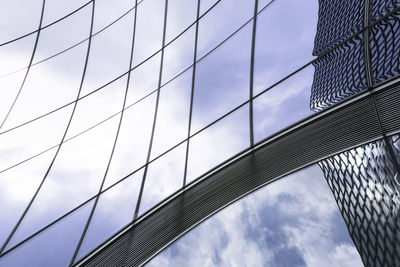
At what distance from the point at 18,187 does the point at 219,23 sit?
41.8 feet

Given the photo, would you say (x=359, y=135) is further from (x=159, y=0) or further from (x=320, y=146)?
(x=159, y=0)

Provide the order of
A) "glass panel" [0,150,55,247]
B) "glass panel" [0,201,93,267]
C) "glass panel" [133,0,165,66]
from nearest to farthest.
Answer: "glass panel" [0,201,93,267], "glass panel" [0,150,55,247], "glass panel" [133,0,165,66]

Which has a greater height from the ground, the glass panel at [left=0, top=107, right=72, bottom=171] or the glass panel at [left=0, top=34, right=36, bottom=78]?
the glass panel at [left=0, top=34, right=36, bottom=78]

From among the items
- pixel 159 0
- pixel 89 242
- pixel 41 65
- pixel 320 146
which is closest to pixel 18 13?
pixel 41 65

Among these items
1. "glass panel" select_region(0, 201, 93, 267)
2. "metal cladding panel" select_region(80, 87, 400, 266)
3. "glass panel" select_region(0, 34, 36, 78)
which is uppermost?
"glass panel" select_region(0, 34, 36, 78)

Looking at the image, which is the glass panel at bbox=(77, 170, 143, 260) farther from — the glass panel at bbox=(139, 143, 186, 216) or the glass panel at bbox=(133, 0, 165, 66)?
the glass panel at bbox=(133, 0, 165, 66)

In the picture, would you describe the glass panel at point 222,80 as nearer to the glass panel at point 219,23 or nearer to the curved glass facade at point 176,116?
the curved glass facade at point 176,116

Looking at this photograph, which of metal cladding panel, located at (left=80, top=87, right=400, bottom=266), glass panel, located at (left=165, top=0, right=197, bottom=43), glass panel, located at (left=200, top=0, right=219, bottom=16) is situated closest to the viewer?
metal cladding panel, located at (left=80, top=87, right=400, bottom=266)

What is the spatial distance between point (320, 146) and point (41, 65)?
775 inches

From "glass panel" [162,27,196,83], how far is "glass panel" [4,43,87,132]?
20.0 feet

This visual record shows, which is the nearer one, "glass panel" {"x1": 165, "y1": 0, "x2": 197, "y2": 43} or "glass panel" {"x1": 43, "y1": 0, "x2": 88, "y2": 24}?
"glass panel" {"x1": 165, "y1": 0, "x2": 197, "y2": 43}

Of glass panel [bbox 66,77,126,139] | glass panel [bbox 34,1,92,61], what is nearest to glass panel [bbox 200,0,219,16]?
glass panel [bbox 66,77,126,139]

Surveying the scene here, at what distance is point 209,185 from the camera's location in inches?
570

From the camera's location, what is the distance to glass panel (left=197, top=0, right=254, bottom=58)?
68.8 feet
